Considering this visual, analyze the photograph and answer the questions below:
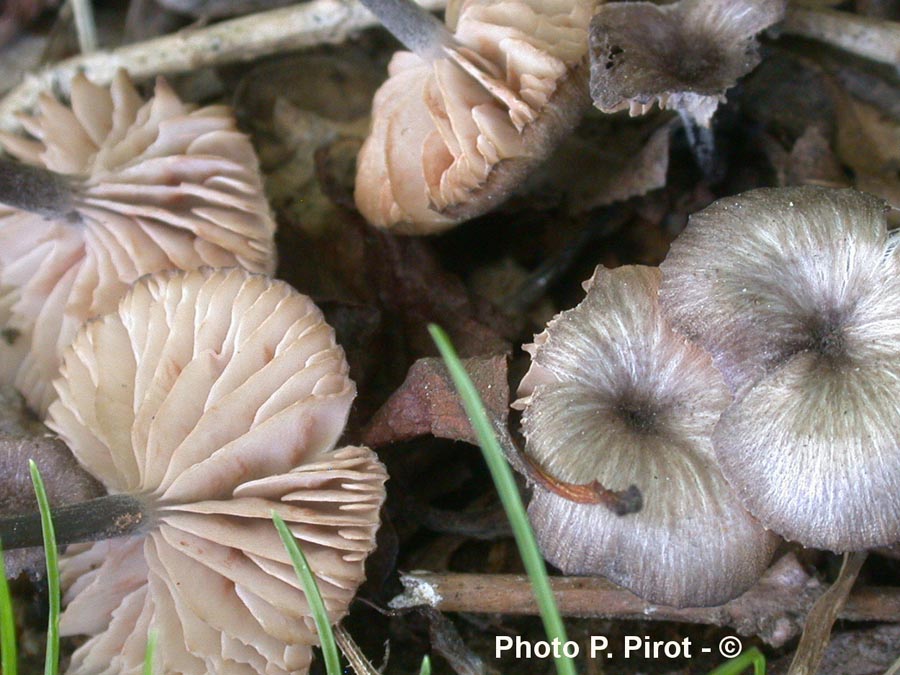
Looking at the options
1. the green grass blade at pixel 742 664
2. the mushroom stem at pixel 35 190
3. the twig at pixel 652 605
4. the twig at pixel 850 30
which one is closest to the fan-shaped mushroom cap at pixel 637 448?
the green grass blade at pixel 742 664

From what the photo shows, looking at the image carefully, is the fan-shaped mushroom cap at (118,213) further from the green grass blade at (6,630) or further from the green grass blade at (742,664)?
the green grass blade at (742,664)

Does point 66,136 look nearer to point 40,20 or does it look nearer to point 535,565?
point 40,20

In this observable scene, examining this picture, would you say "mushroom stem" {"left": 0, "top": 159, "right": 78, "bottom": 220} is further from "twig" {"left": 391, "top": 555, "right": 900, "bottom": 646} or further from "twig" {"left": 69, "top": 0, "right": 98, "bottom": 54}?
"twig" {"left": 391, "top": 555, "right": 900, "bottom": 646}

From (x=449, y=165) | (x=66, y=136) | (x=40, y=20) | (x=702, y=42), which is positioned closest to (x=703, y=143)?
(x=702, y=42)

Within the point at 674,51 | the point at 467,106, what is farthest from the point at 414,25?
the point at 674,51

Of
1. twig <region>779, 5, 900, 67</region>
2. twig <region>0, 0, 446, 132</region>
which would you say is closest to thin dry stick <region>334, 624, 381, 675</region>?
twig <region>0, 0, 446, 132</region>

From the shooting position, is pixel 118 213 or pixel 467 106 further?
pixel 118 213

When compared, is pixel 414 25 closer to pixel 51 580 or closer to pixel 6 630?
pixel 51 580
